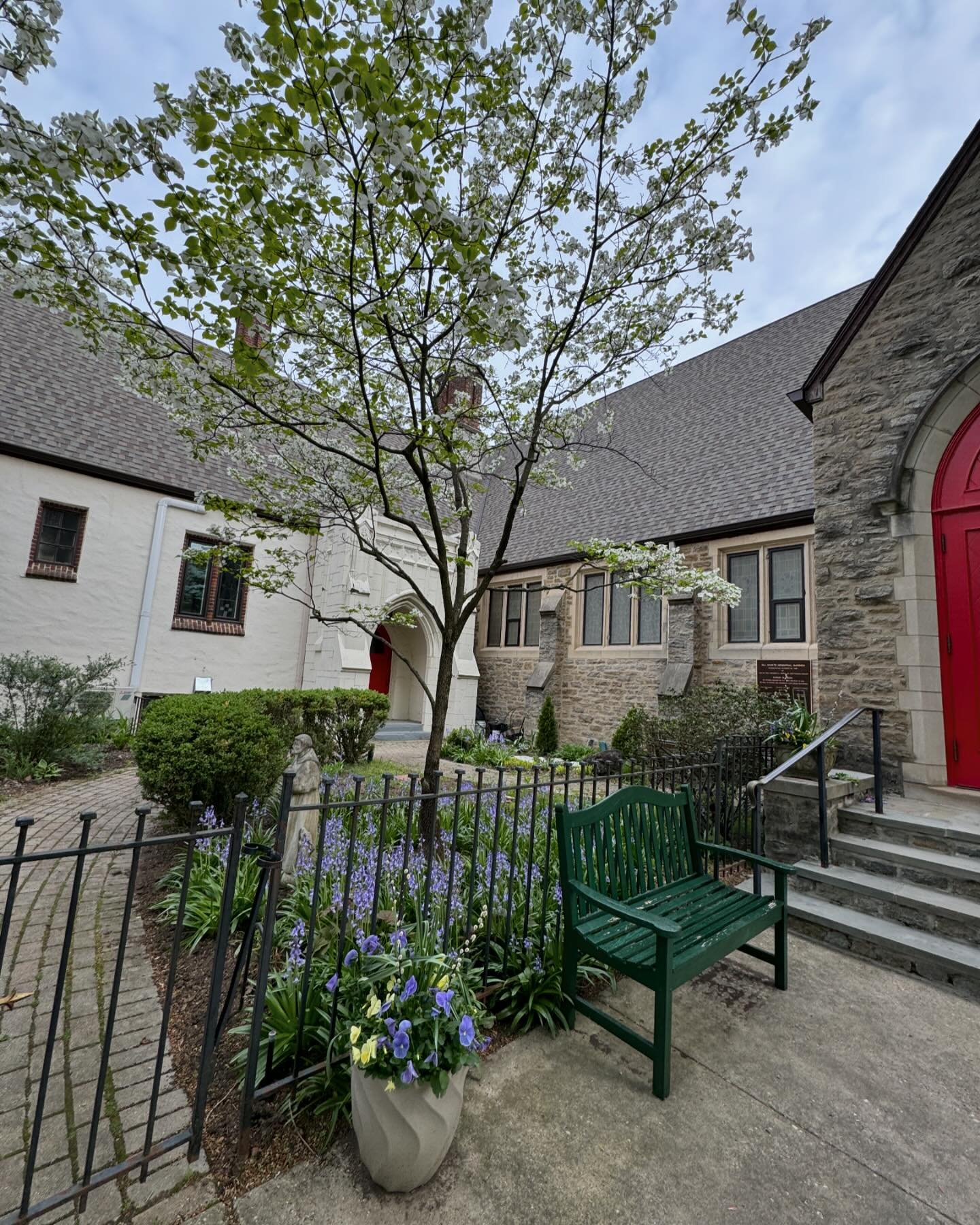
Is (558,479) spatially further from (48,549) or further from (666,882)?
(48,549)

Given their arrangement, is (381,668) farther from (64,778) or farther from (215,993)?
(215,993)

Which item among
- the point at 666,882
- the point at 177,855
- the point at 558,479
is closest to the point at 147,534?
the point at 177,855

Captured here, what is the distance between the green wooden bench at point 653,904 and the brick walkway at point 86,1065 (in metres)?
1.70

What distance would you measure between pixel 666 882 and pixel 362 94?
4659 mm

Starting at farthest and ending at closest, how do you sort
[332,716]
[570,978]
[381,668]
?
1. [381,668]
2. [332,716]
3. [570,978]

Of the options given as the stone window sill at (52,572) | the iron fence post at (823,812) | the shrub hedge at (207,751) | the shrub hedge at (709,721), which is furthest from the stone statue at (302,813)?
the stone window sill at (52,572)

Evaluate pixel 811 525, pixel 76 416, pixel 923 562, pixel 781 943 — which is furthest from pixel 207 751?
pixel 76 416

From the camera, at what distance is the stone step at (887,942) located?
131 inches

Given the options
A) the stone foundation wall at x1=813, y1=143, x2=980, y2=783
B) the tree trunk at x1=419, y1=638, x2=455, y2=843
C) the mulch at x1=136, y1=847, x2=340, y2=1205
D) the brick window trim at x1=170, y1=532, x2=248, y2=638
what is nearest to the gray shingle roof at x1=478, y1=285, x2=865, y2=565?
the stone foundation wall at x1=813, y1=143, x2=980, y2=783

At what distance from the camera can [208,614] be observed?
1224cm

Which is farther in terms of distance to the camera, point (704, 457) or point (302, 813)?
point (704, 457)

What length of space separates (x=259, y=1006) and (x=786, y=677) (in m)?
10.2

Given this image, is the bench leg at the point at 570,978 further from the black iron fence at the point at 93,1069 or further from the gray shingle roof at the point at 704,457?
the gray shingle roof at the point at 704,457

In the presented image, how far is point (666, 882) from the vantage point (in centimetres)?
342
